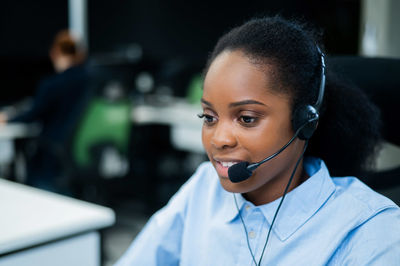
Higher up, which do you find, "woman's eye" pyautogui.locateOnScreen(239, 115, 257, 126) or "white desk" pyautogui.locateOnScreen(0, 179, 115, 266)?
"woman's eye" pyautogui.locateOnScreen(239, 115, 257, 126)

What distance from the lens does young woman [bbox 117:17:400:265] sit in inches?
27.5

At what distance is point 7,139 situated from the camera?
109 inches

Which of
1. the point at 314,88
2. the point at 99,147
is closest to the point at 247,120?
the point at 314,88

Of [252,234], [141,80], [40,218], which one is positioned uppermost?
[252,234]

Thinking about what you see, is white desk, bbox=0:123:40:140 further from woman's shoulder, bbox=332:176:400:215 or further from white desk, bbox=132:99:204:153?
Answer: woman's shoulder, bbox=332:176:400:215

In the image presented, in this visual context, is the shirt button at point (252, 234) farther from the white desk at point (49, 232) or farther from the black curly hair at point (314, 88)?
the white desk at point (49, 232)

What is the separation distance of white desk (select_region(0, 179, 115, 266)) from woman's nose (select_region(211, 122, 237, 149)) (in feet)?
1.68

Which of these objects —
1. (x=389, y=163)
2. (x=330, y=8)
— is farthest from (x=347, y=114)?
(x=330, y=8)

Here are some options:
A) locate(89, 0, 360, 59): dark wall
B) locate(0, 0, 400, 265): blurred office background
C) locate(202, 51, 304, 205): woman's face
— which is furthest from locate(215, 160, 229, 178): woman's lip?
locate(89, 0, 360, 59): dark wall

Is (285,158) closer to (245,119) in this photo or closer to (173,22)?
(245,119)

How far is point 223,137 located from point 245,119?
0.05 metres

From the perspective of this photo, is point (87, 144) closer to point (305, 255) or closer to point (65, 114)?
point (65, 114)

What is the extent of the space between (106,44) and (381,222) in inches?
Result: 178

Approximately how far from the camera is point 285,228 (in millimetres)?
759
